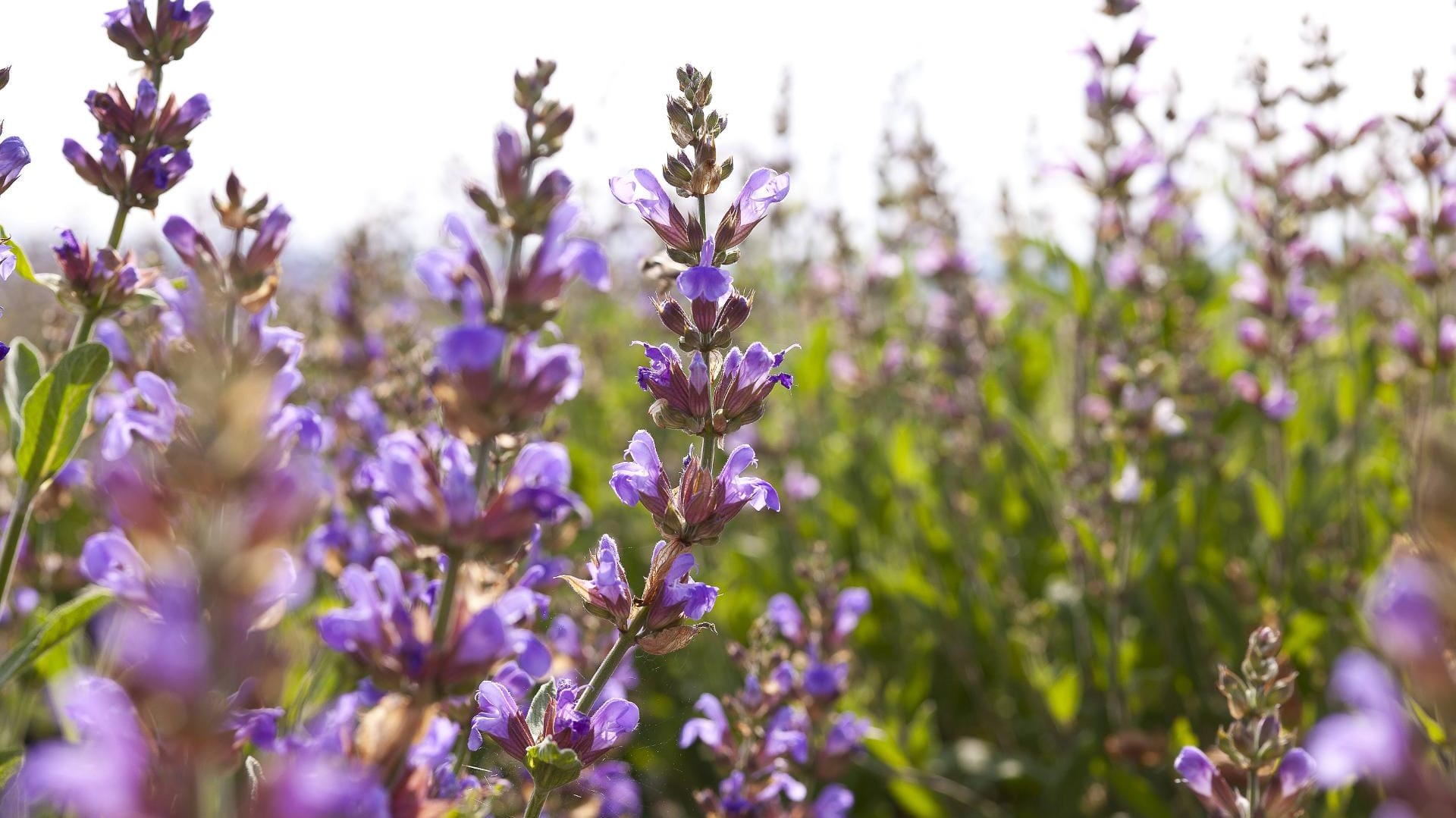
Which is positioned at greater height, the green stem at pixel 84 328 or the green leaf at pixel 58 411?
the green stem at pixel 84 328

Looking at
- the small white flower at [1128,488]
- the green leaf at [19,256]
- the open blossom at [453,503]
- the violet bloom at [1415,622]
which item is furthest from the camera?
the small white flower at [1128,488]

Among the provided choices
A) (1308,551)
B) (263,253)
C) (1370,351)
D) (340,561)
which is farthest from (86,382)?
(1370,351)

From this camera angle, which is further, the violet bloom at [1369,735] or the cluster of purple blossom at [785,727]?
the cluster of purple blossom at [785,727]

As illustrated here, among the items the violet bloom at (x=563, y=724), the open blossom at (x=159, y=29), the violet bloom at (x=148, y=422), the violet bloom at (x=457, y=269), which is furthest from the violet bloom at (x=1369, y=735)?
the open blossom at (x=159, y=29)

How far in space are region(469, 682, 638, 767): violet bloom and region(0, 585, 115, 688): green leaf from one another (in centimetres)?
62

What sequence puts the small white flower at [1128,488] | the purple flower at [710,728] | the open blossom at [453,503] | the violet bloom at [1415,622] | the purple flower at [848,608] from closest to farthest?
1. the violet bloom at [1415,622]
2. the open blossom at [453,503]
3. the purple flower at [710,728]
4. the purple flower at [848,608]
5. the small white flower at [1128,488]

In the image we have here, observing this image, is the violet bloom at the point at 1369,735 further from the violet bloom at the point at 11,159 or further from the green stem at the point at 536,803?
the violet bloom at the point at 11,159

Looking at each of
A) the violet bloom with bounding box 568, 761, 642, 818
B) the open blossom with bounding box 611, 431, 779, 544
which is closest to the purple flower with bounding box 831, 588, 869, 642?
the violet bloom with bounding box 568, 761, 642, 818

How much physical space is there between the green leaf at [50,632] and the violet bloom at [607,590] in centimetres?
70

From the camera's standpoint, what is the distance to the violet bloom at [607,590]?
1.29m

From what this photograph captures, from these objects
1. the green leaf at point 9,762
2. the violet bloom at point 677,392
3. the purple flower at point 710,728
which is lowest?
the purple flower at point 710,728

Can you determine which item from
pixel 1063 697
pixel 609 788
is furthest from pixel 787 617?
pixel 1063 697

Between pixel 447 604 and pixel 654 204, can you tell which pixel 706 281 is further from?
pixel 447 604

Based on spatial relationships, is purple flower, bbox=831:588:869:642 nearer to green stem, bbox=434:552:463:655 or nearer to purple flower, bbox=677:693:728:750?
purple flower, bbox=677:693:728:750
